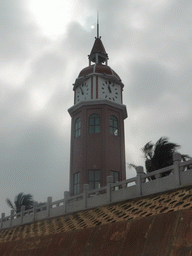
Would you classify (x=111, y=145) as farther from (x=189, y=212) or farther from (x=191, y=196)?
(x=189, y=212)

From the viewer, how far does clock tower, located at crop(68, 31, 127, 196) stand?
2425cm

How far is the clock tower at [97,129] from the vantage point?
79.6 ft

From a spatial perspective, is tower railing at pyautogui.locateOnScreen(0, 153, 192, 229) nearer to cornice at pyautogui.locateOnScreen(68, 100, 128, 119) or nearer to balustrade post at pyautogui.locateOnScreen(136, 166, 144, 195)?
balustrade post at pyautogui.locateOnScreen(136, 166, 144, 195)

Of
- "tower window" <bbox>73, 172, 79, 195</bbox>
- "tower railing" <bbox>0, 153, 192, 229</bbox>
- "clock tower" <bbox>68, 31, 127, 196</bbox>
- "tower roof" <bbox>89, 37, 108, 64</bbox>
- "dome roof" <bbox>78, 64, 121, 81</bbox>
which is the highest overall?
Result: "tower roof" <bbox>89, 37, 108, 64</bbox>

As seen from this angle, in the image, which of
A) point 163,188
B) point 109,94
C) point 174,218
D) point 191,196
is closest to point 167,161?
point 109,94

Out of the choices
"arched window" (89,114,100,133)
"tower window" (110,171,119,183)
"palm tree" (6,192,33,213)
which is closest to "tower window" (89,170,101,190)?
"tower window" (110,171,119,183)

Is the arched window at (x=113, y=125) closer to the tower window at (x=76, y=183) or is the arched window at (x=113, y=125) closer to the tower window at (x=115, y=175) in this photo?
the tower window at (x=115, y=175)

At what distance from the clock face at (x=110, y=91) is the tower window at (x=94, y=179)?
19.8ft

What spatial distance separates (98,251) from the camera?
1109cm

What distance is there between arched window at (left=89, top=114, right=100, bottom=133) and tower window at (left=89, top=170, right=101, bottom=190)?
321 centimetres

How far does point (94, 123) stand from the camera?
25812mm

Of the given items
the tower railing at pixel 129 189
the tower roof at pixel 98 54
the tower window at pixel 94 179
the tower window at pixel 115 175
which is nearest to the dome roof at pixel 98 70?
the tower roof at pixel 98 54

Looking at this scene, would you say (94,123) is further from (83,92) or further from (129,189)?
(129,189)

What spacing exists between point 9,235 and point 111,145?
943cm
